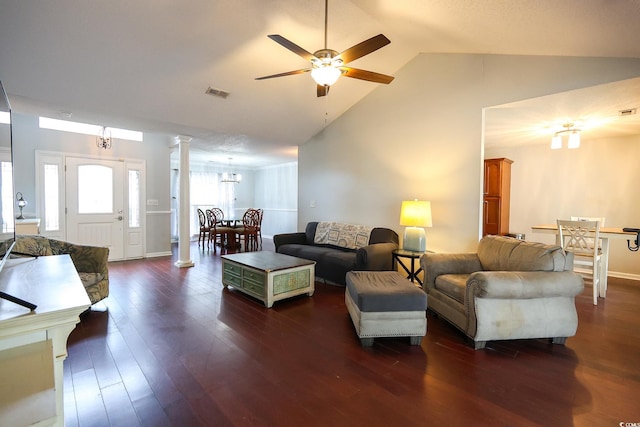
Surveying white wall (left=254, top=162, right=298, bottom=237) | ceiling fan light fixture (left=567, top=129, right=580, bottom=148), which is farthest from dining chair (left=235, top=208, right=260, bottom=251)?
ceiling fan light fixture (left=567, top=129, right=580, bottom=148)

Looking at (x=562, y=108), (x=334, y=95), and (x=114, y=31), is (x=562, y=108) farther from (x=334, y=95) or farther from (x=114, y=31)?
(x=114, y=31)

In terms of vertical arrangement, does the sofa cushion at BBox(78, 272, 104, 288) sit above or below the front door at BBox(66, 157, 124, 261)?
below

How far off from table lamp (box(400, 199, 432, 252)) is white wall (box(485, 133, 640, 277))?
3034 millimetres

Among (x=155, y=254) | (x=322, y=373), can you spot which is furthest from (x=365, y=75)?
(x=155, y=254)

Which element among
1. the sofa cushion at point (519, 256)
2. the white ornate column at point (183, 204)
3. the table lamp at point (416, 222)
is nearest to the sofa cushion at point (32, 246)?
the white ornate column at point (183, 204)

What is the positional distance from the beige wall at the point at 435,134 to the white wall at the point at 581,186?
7.84 feet

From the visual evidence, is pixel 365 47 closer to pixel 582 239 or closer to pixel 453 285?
pixel 453 285

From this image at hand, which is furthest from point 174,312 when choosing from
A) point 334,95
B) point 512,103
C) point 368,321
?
point 512,103

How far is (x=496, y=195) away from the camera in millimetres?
5113

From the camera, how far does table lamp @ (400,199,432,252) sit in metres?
3.73

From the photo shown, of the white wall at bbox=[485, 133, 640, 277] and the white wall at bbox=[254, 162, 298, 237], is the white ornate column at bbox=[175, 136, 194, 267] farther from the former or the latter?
the white wall at bbox=[485, 133, 640, 277]

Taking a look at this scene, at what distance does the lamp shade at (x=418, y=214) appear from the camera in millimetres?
3725

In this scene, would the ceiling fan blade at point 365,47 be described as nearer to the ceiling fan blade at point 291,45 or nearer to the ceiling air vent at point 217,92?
the ceiling fan blade at point 291,45

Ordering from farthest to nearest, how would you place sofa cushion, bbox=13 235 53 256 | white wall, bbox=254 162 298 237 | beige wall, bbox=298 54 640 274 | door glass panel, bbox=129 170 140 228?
white wall, bbox=254 162 298 237, door glass panel, bbox=129 170 140 228, beige wall, bbox=298 54 640 274, sofa cushion, bbox=13 235 53 256
